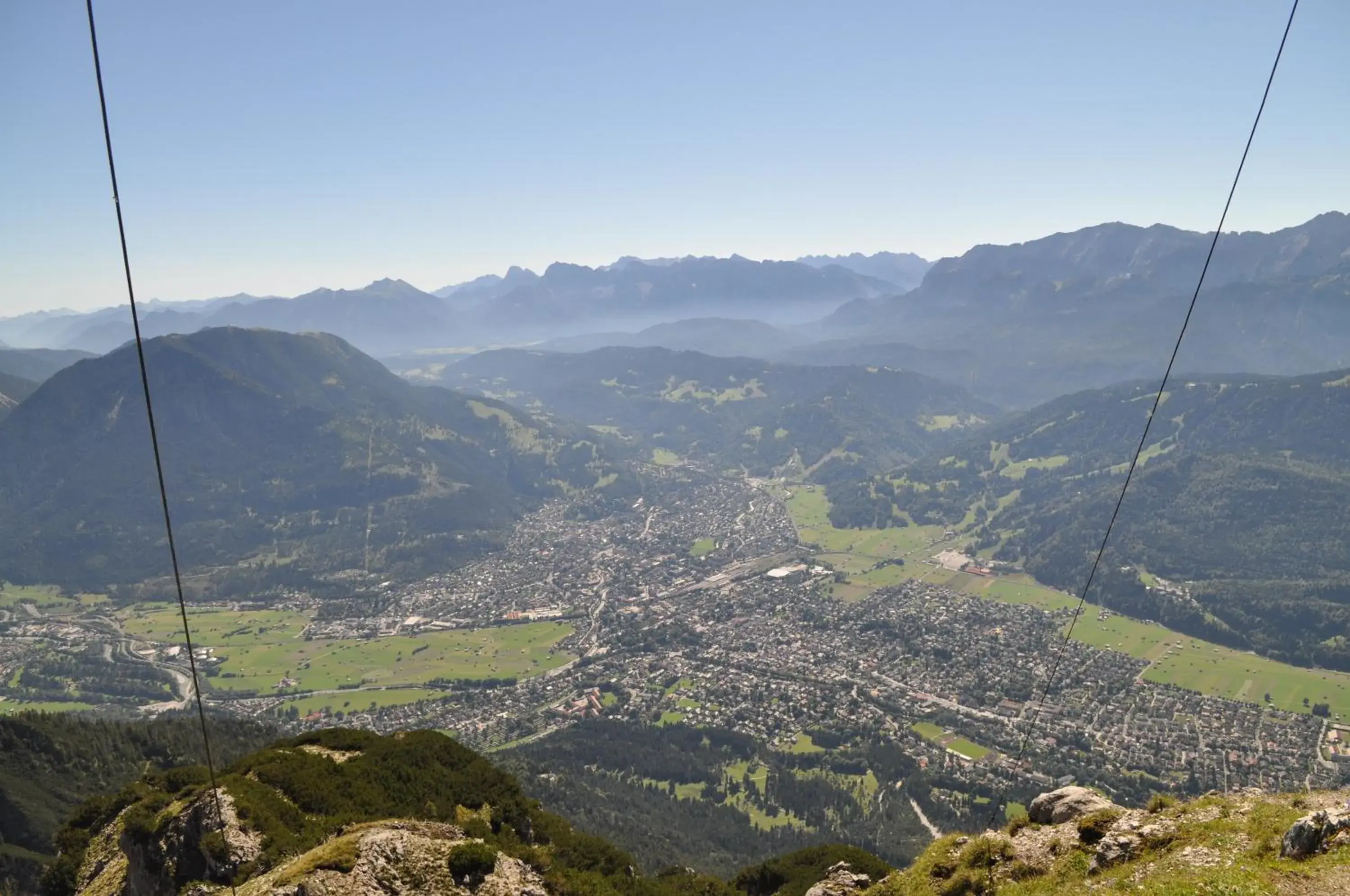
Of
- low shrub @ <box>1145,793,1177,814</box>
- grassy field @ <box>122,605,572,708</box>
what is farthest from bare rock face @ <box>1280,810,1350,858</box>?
grassy field @ <box>122,605,572,708</box>

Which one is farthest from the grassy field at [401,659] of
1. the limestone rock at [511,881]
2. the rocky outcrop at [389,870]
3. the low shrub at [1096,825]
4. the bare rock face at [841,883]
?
the low shrub at [1096,825]

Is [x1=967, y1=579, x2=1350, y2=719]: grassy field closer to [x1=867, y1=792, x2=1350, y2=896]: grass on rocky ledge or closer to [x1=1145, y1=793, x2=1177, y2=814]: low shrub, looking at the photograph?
[x1=1145, y1=793, x2=1177, y2=814]: low shrub

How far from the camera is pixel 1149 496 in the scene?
560 feet

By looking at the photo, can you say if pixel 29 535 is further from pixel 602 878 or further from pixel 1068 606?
pixel 1068 606

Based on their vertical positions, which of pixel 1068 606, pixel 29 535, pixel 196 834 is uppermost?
pixel 196 834

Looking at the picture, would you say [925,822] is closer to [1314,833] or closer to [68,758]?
[1314,833]

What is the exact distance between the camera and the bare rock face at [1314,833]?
14.5m

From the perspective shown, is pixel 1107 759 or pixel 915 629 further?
pixel 915 629

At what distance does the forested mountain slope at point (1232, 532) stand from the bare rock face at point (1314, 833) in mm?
121082

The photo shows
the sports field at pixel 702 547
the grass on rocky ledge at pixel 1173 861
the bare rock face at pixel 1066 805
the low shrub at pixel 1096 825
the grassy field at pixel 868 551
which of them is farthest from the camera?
the sports field at pixel 702 547

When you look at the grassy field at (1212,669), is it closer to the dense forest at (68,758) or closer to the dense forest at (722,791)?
the dense forest at (722,791)

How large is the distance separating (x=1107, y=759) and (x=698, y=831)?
45966 millimetres

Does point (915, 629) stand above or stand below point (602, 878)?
below

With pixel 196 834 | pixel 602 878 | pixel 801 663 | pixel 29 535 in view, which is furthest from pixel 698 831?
pixel 29 535
